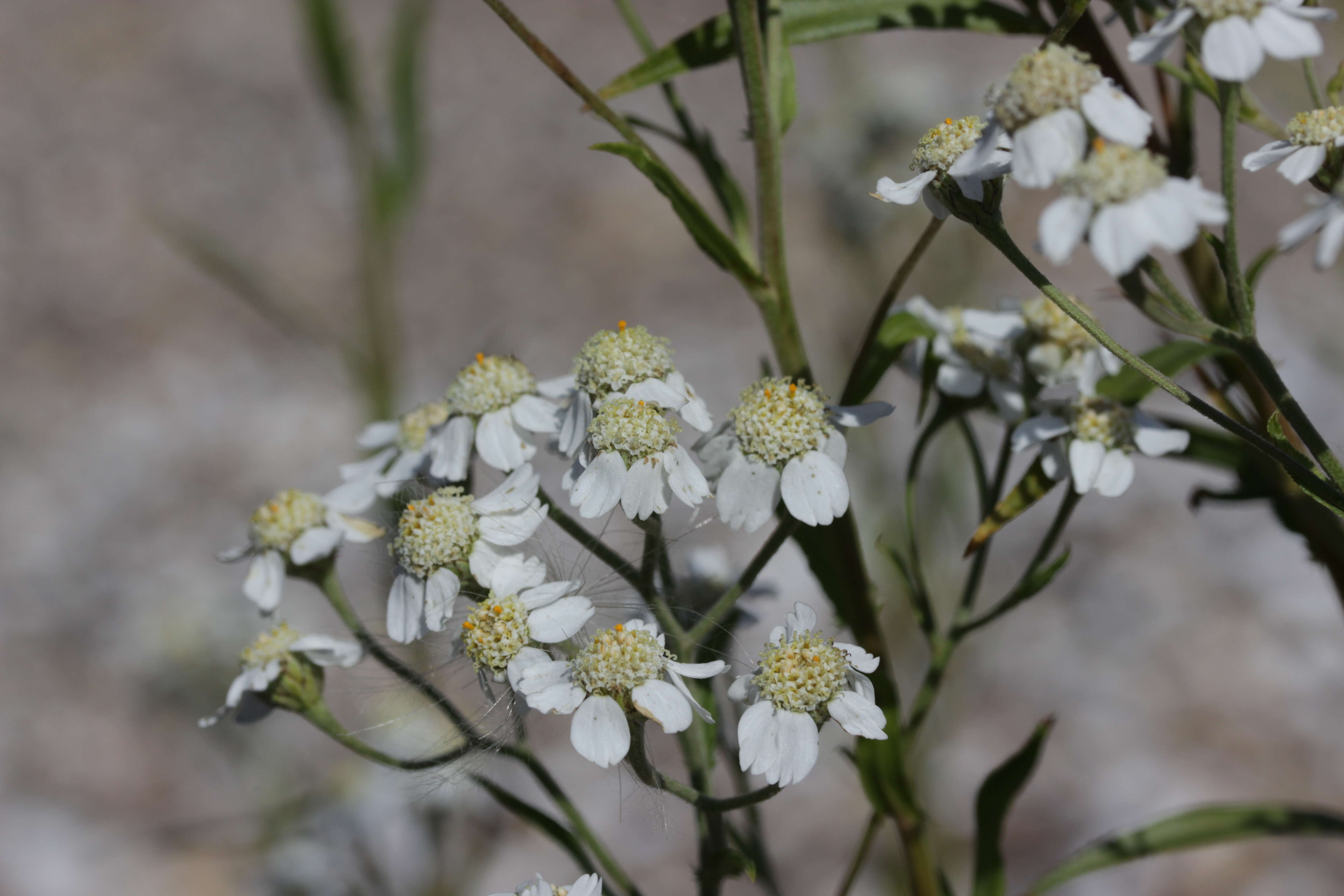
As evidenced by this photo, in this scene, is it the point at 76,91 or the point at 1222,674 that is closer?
the point at 1222,674

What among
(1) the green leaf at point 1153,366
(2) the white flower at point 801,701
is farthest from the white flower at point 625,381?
(1) the green leaf at point 1153,366

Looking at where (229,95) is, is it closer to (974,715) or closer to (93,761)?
(93,761)

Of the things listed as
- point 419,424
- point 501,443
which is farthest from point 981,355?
point 419,424

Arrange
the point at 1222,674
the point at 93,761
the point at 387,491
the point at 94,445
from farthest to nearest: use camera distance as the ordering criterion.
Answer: the point at 94,445 → the point at 93,761 → the point at 1222,674 → the point at 387,491

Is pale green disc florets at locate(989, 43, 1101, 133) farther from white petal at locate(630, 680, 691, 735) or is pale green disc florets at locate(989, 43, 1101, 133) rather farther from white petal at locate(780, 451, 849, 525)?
white petal at locate(630, 680, 691, 735)

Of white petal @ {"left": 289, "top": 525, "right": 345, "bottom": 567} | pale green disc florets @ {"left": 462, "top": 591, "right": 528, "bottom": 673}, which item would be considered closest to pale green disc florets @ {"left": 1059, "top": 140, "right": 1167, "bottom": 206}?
pale green disc florets @ {"left": 462, "top": 591, "right": 528, "bottom": 673}

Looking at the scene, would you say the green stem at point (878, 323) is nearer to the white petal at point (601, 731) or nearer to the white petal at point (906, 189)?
the white petal at point (906, 189)

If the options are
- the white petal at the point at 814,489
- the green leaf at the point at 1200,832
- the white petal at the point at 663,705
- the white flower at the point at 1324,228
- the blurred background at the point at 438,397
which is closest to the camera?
the white flower at the point at 1324,228

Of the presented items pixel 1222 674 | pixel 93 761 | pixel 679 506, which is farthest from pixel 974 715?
pixel 93 761
